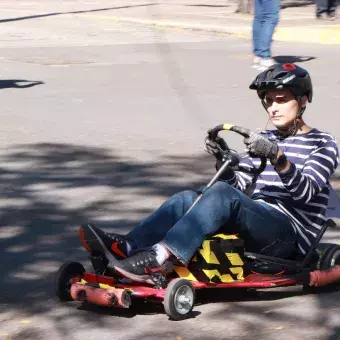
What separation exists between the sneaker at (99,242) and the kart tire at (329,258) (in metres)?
1.00

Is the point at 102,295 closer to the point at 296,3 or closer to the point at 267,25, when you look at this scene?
the point at 267,25

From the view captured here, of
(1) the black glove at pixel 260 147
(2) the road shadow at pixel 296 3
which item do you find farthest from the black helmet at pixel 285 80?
(2) the road shadow at pixel 296 3

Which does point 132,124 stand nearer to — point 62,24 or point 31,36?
point 31,36

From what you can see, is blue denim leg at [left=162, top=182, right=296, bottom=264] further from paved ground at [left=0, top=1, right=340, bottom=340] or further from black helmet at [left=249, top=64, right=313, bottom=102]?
black helmet at [left=249, top=64, right=313, bottom=102]

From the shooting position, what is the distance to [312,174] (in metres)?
4.88

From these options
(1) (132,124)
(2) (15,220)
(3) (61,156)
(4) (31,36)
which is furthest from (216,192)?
(4) (31,36)

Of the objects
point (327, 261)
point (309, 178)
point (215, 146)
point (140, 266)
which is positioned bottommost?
point (327, 261)

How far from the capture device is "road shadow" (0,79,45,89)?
12.3 meters

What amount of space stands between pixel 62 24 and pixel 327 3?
217 inches

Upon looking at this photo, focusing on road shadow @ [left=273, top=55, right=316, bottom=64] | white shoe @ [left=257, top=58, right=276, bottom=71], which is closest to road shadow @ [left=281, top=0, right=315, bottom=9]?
road shadow @ [left=273, top=55, right=316, bottom=64]

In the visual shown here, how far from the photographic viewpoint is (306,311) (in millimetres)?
4770

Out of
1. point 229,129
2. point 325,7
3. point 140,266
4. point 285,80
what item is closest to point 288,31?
point 325,7

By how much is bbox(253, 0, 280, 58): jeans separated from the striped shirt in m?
8.34

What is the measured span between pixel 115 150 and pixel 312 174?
4014mm
